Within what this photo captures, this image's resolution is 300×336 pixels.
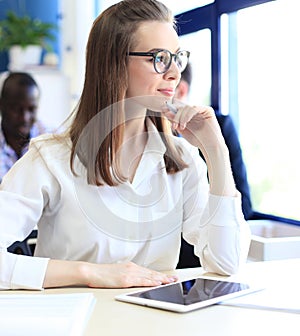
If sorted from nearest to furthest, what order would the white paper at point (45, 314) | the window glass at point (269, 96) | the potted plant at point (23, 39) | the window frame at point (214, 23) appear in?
the white paper at point (45, 314) → the window glass at point (269, 96) → the window frame at point (214, 23) → the potted plant at point (23, 39)

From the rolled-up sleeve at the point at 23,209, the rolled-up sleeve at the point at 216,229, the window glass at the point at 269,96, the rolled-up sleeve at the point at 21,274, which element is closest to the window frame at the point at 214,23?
the window glass at the point at 269,96

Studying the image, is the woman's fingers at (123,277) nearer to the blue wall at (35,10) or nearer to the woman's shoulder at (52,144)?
the woman's shoulder at (52,144)

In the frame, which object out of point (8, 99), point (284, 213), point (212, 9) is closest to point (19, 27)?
point (8, 99)

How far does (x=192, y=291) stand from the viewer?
1244 mm

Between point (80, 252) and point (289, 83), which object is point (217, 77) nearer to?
point (289, 83)

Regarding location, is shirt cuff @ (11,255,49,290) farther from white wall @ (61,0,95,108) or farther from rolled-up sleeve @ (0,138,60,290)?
white wall @ (61,0,95,108)

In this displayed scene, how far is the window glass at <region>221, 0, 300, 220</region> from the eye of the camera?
2.74 metres

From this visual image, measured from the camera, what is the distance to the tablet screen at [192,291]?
1.18 metres

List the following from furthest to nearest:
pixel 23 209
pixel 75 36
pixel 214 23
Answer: pixel 75 36
pixel 214 23
pixel 23 209

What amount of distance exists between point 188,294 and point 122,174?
417mm

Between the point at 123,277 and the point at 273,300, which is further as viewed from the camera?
the point at 123,277

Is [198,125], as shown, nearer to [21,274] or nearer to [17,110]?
[21,274]

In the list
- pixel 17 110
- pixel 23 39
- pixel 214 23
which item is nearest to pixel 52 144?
pixel 214 23

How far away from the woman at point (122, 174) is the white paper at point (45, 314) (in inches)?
12.3
